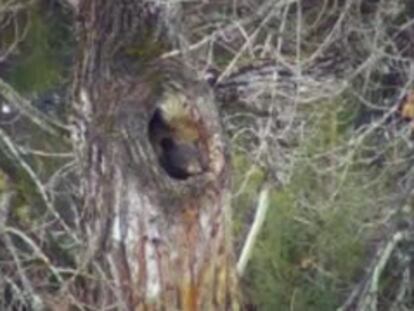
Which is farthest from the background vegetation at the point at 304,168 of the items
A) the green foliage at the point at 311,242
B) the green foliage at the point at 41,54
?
the green foliage at the point at 41,54

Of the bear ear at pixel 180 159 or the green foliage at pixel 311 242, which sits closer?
the bear ear at pixel 180 159

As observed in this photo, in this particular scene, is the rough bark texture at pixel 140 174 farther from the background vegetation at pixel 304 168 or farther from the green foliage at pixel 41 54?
the green foliage at pixel 41 54

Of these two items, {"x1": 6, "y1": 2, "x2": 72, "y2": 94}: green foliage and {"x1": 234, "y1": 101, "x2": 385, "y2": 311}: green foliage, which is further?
{"x1": 6, "y1": 2, "x2": 72, "y2": 94}: green foliage

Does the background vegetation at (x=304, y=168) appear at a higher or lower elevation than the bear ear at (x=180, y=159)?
lower

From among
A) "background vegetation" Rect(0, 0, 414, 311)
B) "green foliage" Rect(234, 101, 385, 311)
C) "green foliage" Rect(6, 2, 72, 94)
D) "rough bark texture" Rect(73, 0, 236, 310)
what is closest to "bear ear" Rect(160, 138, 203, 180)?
"rough bark texture" Rect(73, 0, 236, 310)

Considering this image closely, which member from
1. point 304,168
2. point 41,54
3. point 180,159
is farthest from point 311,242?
point 41,54

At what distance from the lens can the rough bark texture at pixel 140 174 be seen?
127 inches

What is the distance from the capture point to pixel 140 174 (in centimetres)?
323

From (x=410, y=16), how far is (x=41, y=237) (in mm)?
3868

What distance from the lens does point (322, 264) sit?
6.08m

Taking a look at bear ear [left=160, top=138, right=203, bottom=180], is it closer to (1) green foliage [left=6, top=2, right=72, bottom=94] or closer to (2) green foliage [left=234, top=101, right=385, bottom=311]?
(2) green foliage [left=234, top=101, right=385, bottom=311]

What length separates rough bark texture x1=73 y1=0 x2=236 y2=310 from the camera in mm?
3227

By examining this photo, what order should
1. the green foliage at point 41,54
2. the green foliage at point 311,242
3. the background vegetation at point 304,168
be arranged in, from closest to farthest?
the background vegetation at point 304,168 → the green foliage at point 311,242 → the green foliage at point 41,54

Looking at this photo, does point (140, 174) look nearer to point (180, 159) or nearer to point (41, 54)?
point (180, 159)
